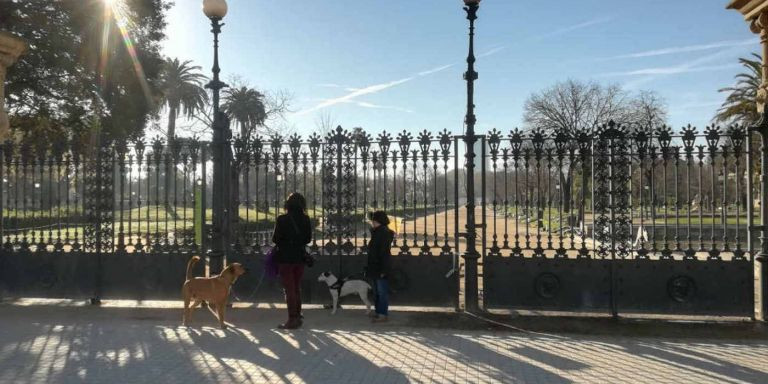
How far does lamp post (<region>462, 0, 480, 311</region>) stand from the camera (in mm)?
8516

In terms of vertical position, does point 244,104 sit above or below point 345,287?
above

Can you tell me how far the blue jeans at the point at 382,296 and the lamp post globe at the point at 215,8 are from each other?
5028mm

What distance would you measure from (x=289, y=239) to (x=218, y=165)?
2.51m

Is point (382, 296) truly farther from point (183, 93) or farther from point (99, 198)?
point (183, 93)

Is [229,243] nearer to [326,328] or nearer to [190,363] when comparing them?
[326,328]

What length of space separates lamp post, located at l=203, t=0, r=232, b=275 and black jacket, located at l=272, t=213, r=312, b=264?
200 centimetres

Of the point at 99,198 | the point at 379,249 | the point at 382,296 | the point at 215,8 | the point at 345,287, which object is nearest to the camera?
the point at 379,249

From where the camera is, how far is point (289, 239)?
7.59m

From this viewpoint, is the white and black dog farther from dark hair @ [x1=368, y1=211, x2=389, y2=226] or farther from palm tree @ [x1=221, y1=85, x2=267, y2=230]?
palm tree @ [x1=221, y1=85, x2=267, y2=230]

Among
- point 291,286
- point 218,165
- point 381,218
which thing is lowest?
point 291,286

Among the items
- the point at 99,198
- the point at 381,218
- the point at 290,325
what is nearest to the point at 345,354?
the point at 290,325

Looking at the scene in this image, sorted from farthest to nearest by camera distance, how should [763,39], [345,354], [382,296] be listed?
[382,296] < [763,39] < [345,354]

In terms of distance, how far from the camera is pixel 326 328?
7730 millimetres

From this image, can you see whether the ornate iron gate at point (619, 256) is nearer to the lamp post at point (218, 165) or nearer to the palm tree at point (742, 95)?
the lamp post at point (218, 165)
